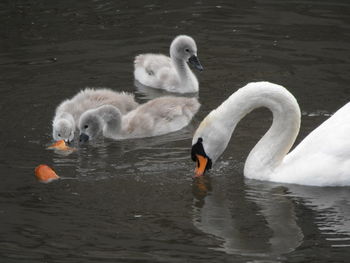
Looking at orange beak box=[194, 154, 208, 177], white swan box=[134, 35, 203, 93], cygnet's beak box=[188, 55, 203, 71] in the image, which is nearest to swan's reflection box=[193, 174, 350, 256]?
orange beak box=[194, 154, 208, 177]

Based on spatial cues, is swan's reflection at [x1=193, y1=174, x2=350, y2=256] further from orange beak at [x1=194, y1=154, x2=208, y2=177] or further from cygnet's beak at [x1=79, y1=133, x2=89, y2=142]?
cygnet's beak at [x1=79, y1=133, x2=89, y2=142]

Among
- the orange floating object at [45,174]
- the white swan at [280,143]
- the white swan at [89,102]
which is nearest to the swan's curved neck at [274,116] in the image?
the white swan at [280,143]

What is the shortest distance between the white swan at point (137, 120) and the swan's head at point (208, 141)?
1.68 metres

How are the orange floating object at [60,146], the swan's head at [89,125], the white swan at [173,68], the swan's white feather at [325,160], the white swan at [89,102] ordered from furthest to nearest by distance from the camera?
the white swan at [173,68], the white swan at [89,102], the swan's head at [89,125], the orange floating object at [60,146], the swan's white feather at [325,160]

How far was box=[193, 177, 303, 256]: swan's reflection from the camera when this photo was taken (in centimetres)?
703

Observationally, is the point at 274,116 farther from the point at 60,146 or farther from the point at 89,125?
the point at 60,146

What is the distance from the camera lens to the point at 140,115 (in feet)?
32.7

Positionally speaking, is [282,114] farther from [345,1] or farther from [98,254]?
[345,1]

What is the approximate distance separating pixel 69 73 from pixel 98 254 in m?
5.25

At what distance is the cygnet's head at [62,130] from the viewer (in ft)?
31.1

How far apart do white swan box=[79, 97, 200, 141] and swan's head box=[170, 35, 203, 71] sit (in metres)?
1.29

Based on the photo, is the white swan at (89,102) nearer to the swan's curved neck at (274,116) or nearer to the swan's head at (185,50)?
the swan's head at (185,50)

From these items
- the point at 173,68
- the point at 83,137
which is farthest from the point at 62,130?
the point at 173,68

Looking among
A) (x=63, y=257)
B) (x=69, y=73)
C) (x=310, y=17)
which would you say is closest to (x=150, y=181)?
(x=63, y=257)
